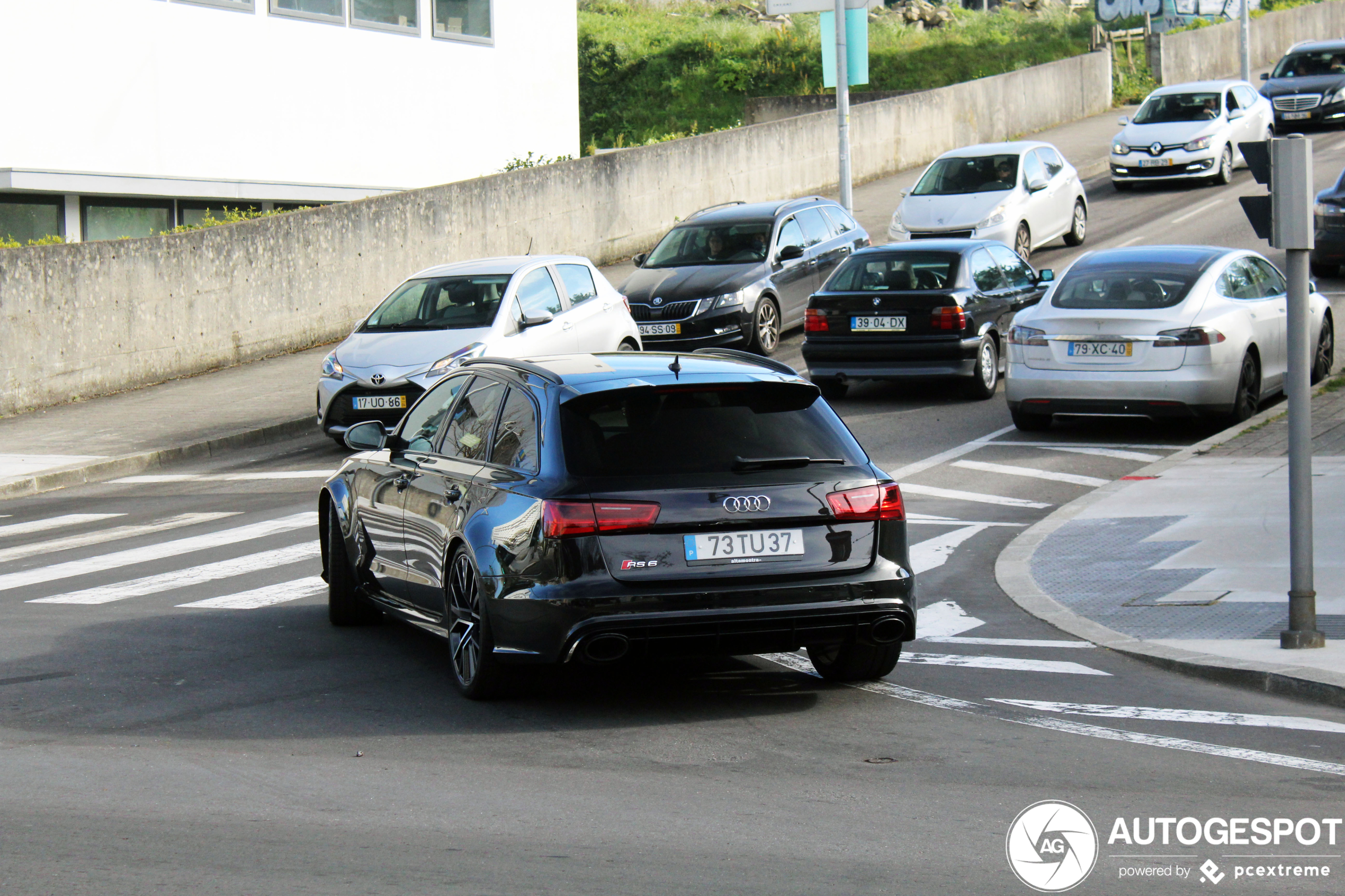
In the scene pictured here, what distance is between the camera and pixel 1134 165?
33.1m

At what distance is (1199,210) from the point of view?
30.3 m

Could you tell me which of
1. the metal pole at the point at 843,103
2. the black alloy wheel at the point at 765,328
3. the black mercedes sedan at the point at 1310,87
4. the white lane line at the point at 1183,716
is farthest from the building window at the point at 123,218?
the black mercedes sedan at the point at 1310,87

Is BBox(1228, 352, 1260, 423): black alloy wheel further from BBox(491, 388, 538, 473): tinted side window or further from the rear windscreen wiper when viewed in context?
BBox(491, 388, 538, 473): tinted side window

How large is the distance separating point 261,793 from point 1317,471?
29.5 feet

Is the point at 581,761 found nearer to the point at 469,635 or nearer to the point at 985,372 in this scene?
the point at 469,635

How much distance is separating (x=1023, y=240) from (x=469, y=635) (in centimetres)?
2030

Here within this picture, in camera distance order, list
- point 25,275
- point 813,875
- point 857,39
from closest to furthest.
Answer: point 813,875, point 25,275, point 857,39

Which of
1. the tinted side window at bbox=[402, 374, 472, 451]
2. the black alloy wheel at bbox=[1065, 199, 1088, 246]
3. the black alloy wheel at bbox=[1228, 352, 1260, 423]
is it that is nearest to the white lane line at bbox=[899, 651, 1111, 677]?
the tinted side window at bbox=[402, 374, 472, 451]

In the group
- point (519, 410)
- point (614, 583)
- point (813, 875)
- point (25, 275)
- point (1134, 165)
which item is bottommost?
point (813, 875)

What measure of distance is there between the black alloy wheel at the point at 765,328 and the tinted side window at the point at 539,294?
331cm

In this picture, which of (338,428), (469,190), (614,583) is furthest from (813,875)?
(469,190)

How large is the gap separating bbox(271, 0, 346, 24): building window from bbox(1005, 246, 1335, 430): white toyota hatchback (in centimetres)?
1593

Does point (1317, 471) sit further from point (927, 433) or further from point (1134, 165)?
point (1134, 165)

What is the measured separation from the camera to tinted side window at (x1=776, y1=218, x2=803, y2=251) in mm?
21719
